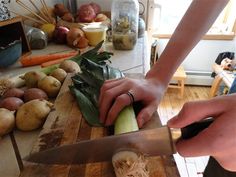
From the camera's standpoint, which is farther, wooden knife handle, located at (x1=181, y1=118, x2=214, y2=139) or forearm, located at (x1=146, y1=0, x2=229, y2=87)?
forearm, located at (x1=146, y1=0, x2=229, y2=87)

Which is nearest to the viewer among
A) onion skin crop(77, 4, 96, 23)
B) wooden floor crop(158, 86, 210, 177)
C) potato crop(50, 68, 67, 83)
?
potato crop(50, 68, 67, 83)

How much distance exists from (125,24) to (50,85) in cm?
55

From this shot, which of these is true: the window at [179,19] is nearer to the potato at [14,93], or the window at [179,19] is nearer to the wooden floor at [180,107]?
the wooden floor at [180,107]

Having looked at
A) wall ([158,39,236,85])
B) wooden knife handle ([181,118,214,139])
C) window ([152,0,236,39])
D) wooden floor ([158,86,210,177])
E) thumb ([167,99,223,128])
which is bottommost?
wooden floor ([158,86,210,177])

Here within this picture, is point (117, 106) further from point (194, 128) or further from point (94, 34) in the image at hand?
point (94, 34)

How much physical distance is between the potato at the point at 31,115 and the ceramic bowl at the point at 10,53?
1.24 ft

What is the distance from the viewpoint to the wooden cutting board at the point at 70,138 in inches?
18.5

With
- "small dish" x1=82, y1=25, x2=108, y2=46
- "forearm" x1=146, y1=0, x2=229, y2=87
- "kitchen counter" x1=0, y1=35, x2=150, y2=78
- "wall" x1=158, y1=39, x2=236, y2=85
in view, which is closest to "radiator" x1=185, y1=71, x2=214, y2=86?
"wall" x1=158, y1=39, x2=236, y2=85

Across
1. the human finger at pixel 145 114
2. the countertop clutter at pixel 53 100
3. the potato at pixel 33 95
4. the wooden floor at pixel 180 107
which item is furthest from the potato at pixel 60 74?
the wooden floor at pixel 180 107

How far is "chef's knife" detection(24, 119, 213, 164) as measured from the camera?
405mm

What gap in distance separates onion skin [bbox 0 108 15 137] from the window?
6.08ft

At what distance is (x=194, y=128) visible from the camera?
0.37 meters

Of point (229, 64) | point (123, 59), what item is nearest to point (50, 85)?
point (123, 59)

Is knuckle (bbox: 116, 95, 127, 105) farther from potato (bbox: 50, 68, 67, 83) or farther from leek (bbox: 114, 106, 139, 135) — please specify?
potato (bbox: 50, 68, 67, 83)
